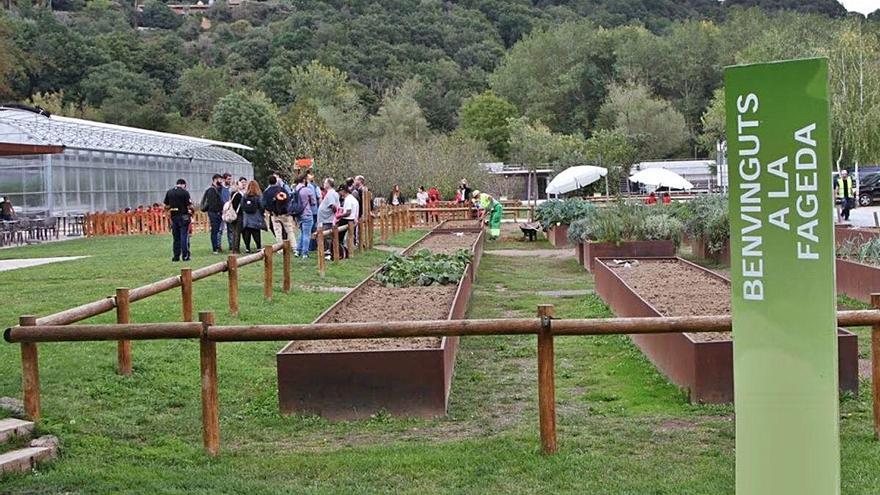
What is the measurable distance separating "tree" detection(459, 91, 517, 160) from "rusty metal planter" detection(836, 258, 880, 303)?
71543 millimetres

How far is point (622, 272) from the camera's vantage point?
1598cm

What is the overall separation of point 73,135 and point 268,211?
52.1 feet

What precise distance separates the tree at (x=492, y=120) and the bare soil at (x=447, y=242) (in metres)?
60.5

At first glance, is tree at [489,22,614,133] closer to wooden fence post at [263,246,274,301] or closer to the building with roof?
the building with roof

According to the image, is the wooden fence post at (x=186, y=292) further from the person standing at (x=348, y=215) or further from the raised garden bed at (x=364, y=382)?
the person standing at (x=348, y=215)

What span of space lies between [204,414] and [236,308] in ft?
19.6

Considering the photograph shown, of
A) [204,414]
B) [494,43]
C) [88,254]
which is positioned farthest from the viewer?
[494,43]

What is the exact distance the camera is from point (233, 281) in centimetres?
1291

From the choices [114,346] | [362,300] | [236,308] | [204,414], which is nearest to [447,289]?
[362,300]

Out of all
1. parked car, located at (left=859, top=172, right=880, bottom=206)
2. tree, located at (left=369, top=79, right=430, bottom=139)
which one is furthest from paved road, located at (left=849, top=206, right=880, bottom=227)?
tree, located at (left=369, top=79, right=430, bottom=139)

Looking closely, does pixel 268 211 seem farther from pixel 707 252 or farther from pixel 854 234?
pixel 854 234

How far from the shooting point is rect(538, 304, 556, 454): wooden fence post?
6.96 metres

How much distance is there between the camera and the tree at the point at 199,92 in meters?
89.3

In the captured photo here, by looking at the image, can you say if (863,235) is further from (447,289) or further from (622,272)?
(447,289)
